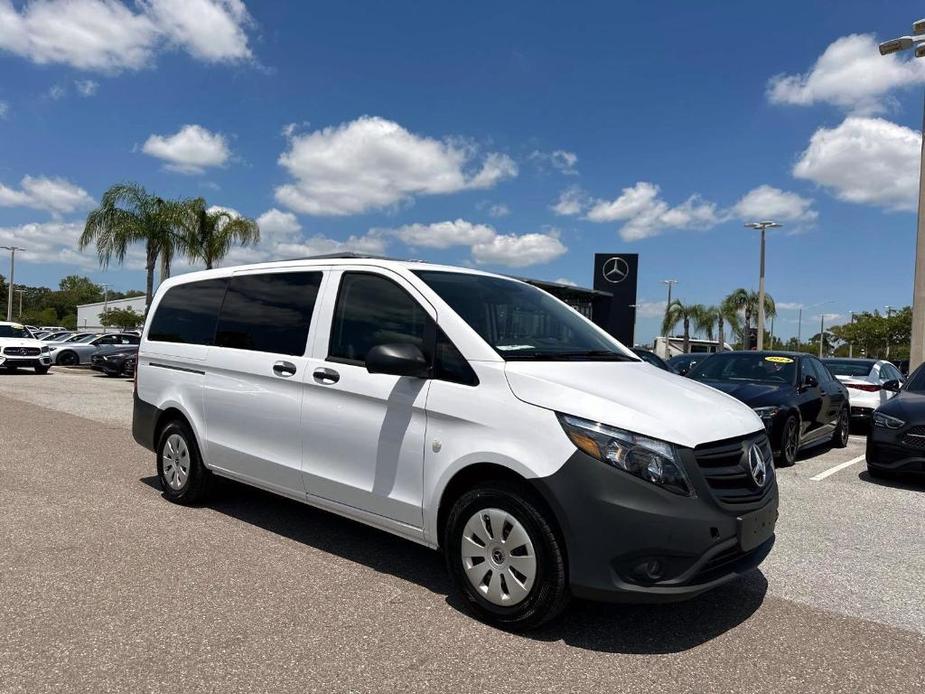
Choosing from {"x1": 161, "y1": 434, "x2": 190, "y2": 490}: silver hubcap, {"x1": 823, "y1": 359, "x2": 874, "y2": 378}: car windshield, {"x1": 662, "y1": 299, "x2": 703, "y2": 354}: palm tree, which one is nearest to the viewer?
{"x1": 161, "y1": 434, "x2": 190, "y2": 490}: silver hubcap

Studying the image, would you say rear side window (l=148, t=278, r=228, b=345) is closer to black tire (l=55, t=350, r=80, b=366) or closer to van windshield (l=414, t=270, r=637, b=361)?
van windshield (l=414, t=270, r=637, b=361)

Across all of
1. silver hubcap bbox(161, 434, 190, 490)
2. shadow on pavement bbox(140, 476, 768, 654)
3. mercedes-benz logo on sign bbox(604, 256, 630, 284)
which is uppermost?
mercedes-benz logo on sign bbox(604, 256, 630, 284)

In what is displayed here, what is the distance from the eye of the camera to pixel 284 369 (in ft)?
15.0

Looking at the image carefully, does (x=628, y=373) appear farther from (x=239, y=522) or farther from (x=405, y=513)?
(x=239, y=522)

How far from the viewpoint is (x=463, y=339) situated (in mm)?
3727

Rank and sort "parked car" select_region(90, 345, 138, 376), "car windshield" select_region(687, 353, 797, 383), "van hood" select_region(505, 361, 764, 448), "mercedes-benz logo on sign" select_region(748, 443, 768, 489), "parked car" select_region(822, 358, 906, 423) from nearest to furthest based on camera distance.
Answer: "van hood" select_region(505, 361, 764, 448)
"mercedes-benz logo on sign" select_region(748, 443, 768, 489)
"car windshield" select_region(687, 353, 797, 383)
"parked car" select_region(822, 358, 906, 423)
"parked car" select_region(90, 345, 138, 376)

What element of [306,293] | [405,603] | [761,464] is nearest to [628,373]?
[761,464]

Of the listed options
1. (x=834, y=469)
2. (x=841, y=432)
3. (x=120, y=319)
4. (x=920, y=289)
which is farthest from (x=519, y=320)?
(x=120, y=319)

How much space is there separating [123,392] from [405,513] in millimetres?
15346

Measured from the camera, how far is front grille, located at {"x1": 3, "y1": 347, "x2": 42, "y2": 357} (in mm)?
22156

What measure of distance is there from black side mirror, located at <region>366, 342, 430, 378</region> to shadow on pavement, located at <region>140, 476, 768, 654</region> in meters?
1.27

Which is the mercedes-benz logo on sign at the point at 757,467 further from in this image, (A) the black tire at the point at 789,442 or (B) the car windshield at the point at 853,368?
(B) the car windshield at the point at 853,368

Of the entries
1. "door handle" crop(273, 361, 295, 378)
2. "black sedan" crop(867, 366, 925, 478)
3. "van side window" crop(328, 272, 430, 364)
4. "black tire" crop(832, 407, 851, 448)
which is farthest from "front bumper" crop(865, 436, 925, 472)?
"door handle" crop(273, 361, 295, 378)

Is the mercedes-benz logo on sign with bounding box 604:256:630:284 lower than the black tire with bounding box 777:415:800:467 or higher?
higher
